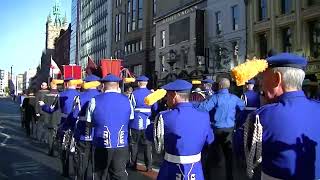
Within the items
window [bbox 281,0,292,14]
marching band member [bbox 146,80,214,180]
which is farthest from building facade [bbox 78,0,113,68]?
marching band member [bbox 146,80,214,180]

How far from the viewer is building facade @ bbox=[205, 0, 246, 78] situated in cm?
3338

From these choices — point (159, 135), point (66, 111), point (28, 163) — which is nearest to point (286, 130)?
point (159, 135)

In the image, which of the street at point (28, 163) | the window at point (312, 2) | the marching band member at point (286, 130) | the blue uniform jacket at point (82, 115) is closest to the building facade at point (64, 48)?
the window at point (312, 2)

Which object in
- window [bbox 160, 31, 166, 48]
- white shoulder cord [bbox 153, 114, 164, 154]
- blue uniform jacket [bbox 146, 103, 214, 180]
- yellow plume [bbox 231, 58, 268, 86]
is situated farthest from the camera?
window [bbox 160, 31, 166, 48]

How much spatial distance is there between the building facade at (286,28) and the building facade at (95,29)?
117 feet

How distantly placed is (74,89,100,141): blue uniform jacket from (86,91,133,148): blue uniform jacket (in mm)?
830

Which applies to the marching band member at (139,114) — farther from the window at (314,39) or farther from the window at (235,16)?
the window at (235,16)

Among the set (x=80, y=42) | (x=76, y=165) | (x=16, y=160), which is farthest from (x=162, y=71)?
(x=80, y=42)

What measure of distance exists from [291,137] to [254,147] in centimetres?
26

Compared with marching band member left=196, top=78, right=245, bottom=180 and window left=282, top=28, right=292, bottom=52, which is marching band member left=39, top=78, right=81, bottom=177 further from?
window left=282, top=28, right=292, bottom=52

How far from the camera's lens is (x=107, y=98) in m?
7.00

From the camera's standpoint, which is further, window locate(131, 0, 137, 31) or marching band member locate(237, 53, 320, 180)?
window locate(131, 0, 137, 31)

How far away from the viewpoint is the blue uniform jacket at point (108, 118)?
275 inches

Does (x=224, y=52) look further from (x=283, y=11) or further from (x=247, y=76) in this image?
(x=247, y=76)
